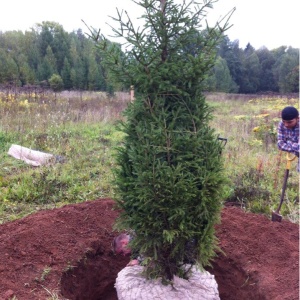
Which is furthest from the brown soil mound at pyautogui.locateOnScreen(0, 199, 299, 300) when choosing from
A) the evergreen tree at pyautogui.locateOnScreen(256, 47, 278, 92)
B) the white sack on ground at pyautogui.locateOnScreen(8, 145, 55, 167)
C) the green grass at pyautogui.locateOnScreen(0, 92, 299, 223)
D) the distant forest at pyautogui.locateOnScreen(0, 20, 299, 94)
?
the evergreen tree at pyautogui.locateOnScreen(256, 47, 278, 92)

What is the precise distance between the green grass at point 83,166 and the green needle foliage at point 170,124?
52cm

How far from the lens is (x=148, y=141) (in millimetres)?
2488

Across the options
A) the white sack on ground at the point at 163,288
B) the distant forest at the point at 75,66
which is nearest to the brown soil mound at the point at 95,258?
the white sack on ground at the point at 163,288

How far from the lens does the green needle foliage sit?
244 centimetres

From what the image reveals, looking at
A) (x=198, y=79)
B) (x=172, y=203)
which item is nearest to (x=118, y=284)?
(x=172, y=203)

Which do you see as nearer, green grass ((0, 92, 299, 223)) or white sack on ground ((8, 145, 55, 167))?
green grass ((0, 92, 299, 223))

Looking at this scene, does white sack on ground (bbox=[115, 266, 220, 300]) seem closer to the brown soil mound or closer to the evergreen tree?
the brown soil mound

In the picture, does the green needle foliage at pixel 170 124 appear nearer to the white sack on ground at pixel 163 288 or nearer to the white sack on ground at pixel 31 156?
the white sack on ground at pixel 163 288

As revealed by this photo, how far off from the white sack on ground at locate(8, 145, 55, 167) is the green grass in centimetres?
12

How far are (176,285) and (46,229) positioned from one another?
1.62m

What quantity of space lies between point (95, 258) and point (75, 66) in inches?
1089

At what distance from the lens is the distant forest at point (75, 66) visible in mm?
23717

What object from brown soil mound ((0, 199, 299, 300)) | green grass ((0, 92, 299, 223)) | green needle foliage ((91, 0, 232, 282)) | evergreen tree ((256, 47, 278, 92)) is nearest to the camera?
green needle foliage ((91, 0, 232, 282))

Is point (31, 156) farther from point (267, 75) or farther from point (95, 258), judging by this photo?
point (267, 75)
